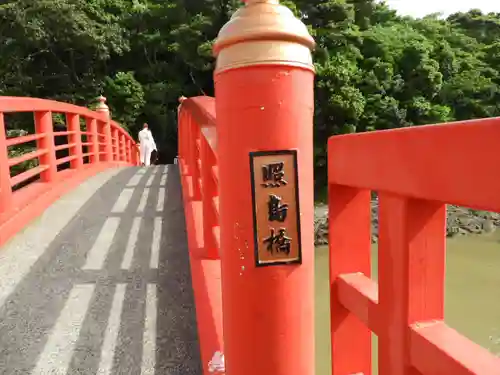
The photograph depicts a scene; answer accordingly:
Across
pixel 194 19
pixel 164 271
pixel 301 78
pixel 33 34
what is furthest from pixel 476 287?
pixel 33 34

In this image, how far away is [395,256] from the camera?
1.01 m

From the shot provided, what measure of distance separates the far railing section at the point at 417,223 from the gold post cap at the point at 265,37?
0.91ft

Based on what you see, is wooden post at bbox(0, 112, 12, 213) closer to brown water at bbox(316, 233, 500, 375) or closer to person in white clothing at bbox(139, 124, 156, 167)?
brown water at bbox(316, 233, 500, 375)

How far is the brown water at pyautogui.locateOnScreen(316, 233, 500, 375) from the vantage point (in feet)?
33.6

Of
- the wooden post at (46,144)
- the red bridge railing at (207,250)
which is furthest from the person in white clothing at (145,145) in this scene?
the red bridge railing at (207,250)

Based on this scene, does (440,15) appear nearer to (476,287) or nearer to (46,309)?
(476,287)

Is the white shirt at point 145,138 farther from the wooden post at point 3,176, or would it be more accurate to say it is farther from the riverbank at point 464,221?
the riverbank at point 464,221

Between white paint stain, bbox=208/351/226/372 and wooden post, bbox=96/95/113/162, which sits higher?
wooden post, bbox=96/95/113/162

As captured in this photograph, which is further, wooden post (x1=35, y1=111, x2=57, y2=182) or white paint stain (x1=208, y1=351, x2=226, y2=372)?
wooden post (x1=35, y1=111, x2=57, y2=182)

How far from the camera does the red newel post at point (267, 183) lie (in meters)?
1.19

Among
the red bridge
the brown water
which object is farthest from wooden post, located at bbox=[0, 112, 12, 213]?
the brown water

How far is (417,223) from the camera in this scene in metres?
0.96

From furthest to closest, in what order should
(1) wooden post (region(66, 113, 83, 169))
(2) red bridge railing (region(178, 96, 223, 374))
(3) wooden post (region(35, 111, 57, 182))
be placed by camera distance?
1. (1) wooden post (region(66, 113, 83, 169))
2. (3) wooden post (region(35, 111, 57, 182))
3. (2) red bridge railing (region(178, 96, 223, 374))

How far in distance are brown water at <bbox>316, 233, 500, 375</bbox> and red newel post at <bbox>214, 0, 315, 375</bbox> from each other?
844 cm
